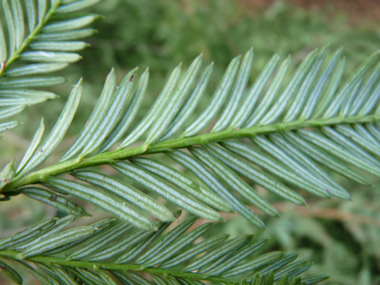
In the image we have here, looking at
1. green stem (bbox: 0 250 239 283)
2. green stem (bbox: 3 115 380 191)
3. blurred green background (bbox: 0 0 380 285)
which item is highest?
blurred green background (bbox: 0 0 380 285)

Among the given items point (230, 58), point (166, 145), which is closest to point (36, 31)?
point (166, 145)

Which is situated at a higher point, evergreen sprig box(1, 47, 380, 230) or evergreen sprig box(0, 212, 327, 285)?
evergreen sprig box(1, 47, 380, 230)

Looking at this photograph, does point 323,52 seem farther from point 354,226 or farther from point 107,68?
point 107,68

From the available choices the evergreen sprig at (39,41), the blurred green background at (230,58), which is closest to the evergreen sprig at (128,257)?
the evergreen sprig at (39,41)

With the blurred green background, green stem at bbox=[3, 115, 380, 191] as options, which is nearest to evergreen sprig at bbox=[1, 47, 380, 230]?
green stem at bbox=[3, 115, 380, 191]

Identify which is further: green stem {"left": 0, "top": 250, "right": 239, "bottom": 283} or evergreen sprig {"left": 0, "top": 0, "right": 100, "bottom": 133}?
evergreen sprig {"left": 0, "top": 0, "right": 100, "bottom": 133}

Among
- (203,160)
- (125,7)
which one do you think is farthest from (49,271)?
(125,7)

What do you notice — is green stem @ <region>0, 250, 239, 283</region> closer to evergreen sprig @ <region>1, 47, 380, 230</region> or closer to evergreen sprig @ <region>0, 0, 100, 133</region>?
evergreen sprig @ <region>1, 47, 380, 230</region>
